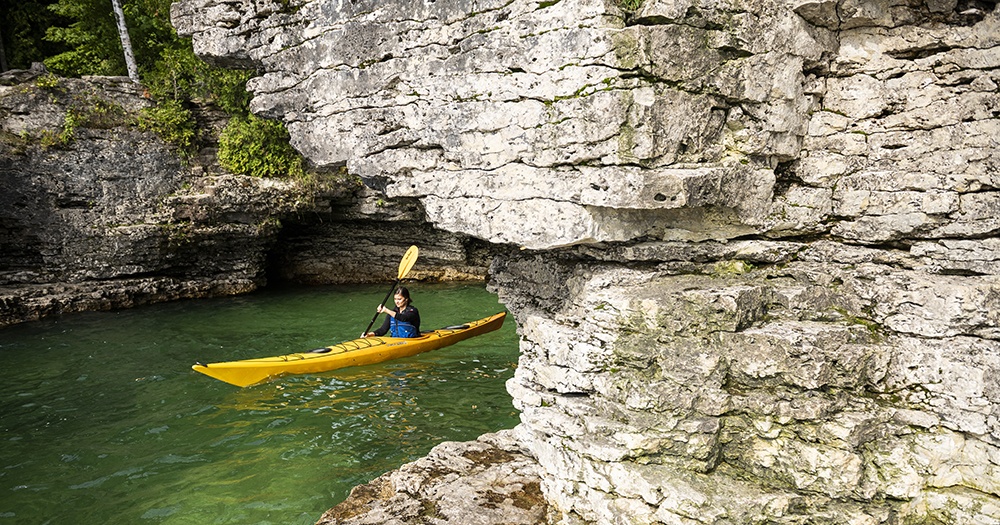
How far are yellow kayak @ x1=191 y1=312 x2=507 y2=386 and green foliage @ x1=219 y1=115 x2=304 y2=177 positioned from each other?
6843 mm

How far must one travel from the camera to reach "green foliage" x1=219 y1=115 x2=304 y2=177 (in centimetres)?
1473

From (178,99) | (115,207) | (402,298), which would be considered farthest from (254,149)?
(402,298)

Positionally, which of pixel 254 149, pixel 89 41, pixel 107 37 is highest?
pixel 107 37

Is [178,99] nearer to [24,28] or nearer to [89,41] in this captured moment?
[89,41]

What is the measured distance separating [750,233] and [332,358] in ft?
22.1

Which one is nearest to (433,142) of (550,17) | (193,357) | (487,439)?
(550,17)

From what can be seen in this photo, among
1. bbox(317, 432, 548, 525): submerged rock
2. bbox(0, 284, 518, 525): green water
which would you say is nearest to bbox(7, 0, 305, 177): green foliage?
bbox(0, 284, 518, 525): green water

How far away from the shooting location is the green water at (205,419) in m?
6.02

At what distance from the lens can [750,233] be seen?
4.24m

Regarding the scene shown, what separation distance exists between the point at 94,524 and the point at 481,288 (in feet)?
39.5

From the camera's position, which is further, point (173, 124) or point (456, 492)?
point (173, 124)

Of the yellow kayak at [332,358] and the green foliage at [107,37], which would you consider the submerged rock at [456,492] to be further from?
the green foliage at [107,37]

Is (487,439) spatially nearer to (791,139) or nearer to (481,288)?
(791,139)

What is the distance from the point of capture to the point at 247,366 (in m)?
8.57
